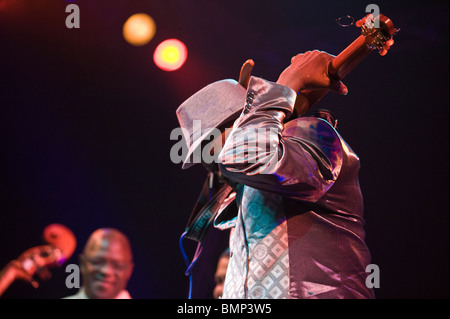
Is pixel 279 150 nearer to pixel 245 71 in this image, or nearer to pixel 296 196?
pixel 296 196

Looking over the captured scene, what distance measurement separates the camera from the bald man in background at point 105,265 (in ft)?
10.3

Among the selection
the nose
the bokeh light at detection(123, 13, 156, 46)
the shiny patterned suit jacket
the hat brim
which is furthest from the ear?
the nose

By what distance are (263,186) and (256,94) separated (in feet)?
0.95

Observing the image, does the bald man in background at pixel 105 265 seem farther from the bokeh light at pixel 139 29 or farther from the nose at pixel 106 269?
the bokeh light at pixel 139 29

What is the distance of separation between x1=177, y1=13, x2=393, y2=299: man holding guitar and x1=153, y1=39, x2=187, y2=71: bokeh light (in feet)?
6.57

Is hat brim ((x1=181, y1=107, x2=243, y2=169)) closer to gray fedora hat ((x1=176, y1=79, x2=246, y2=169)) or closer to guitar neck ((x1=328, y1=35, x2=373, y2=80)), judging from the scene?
gray fedora hat ((x1=176, y1=79, x2=246, y2=169))

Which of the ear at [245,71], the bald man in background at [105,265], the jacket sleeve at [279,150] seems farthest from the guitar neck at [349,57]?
the bald man in background at [105,265]

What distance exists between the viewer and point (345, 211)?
4.29ft

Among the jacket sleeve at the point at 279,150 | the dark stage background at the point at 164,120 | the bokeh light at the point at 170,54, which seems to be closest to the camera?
the jacket sleeve at the point at 279,150

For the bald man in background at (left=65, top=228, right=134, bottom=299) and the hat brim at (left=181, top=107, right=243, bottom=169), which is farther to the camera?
the bald man in background at (left=65, top=228, right=134, bottom=299)

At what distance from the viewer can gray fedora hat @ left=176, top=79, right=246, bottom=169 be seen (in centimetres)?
156

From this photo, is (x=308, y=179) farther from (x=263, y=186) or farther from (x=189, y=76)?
(x=189, y=76)

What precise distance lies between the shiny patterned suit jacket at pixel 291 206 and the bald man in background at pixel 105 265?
2.05 m

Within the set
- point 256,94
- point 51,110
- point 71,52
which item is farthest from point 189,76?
point 256,94
